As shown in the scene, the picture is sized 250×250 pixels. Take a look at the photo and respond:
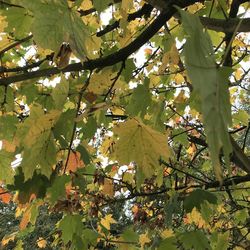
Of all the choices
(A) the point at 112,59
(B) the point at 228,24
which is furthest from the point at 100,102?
(B) the point at 228,24

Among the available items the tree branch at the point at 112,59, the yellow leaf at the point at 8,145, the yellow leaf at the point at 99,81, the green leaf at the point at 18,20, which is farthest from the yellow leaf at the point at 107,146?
the tree branch at the point at 112,59

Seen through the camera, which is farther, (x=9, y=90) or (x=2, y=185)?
(x=2, y=185)

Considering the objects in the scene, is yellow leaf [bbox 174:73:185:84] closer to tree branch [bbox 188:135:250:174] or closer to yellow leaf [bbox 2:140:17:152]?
tree branch [bbox 188:135:250:174]

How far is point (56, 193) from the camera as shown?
187cm

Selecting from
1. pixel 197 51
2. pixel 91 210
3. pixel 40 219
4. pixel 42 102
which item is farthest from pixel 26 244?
pixel 197 51

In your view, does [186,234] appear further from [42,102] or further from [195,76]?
[195,76]

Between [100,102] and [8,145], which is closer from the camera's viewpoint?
[100,102]

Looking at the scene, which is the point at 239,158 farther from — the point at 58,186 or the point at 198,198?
the point at 58,186

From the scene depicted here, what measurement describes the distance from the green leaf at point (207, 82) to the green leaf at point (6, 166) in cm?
157

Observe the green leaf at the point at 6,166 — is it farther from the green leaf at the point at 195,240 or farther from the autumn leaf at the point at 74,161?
the green leaf at the point at 195,240

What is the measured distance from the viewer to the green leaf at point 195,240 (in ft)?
6.61

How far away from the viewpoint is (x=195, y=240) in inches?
80.0

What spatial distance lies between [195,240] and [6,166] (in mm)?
1038

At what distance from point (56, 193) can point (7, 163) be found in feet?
1.19
